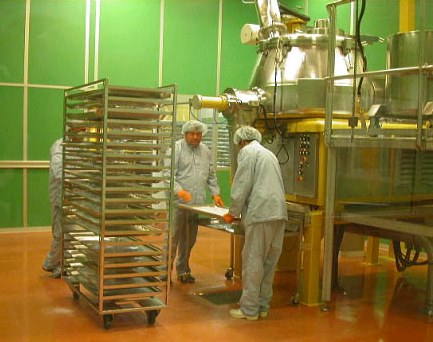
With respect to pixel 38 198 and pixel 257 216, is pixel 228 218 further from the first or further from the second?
pixel 38 198

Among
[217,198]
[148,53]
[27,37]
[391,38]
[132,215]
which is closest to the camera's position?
[132,215]

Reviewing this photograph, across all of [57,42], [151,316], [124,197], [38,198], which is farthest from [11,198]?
[151,316]

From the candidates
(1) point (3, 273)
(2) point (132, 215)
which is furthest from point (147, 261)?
(1) point (3, 273)

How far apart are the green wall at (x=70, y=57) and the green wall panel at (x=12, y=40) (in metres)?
0.01

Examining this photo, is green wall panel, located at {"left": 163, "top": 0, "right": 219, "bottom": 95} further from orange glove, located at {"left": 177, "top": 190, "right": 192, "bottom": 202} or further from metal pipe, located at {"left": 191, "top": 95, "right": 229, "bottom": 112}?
orange glove, located at {"left": 177, "top": 190, "right": 192, "bottom": 202}

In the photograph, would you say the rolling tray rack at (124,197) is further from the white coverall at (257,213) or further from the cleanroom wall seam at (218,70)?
the cleanroom wall seam at (218,70)

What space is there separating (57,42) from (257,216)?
A: 4282 millimetres

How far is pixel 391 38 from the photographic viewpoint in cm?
416

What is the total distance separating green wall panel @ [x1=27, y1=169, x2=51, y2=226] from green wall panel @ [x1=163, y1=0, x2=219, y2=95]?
2.01 m

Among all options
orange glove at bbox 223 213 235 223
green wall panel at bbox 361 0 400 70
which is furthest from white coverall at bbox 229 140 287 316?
green wall panel at bbox 361 0 400 70

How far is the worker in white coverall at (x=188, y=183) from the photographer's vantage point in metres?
4.88

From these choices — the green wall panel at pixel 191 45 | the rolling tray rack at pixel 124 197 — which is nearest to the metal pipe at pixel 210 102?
the rolling tray rack at pixel 124 197

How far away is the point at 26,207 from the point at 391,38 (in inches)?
186

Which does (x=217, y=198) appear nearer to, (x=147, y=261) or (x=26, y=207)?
(x=147, y=261)
